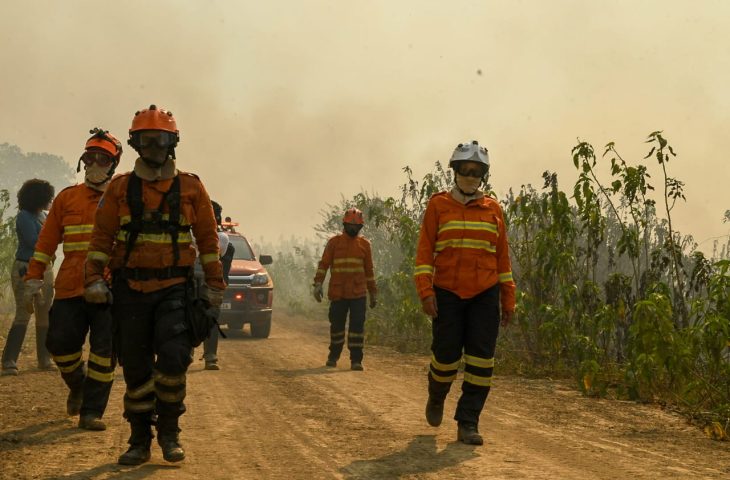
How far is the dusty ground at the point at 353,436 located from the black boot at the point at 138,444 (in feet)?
0.23

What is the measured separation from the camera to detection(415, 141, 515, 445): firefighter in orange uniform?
6.38 m

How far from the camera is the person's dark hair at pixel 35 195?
9259 millimetres

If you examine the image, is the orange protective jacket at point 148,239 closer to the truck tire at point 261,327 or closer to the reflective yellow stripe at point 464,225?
the reflective yellow stripe at point 464,225

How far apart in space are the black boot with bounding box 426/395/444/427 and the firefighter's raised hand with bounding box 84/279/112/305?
8.70 feet

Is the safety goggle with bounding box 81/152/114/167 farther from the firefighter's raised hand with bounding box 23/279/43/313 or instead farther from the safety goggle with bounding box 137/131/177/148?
the safety goggle with bounding box 137/131/177/148

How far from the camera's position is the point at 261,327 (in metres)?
16.4

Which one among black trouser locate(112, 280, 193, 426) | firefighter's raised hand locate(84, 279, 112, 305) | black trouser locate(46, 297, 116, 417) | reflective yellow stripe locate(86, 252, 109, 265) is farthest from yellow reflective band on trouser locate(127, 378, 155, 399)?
black trouser locate(46, 297, 116, 417)

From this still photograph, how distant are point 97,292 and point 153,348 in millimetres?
497

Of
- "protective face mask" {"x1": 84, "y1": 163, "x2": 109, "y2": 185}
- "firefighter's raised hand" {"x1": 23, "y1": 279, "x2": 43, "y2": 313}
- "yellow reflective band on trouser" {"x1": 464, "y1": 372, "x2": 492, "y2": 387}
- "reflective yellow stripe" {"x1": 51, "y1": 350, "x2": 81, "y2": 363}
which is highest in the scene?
"protective face mask" {"x1": 84, "y1": 163, "x2": 109, "y2": 185}

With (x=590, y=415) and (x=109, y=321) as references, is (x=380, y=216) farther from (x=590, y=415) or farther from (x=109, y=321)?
A: (x=109, y=321)

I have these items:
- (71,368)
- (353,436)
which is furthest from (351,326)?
(71,368)

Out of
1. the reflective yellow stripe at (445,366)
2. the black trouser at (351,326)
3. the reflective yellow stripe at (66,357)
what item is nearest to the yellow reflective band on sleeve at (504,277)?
the reflective yellow stripe at (445,366)

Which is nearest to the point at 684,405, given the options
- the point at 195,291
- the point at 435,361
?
the point at 435,361

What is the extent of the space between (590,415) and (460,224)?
8.48ft
